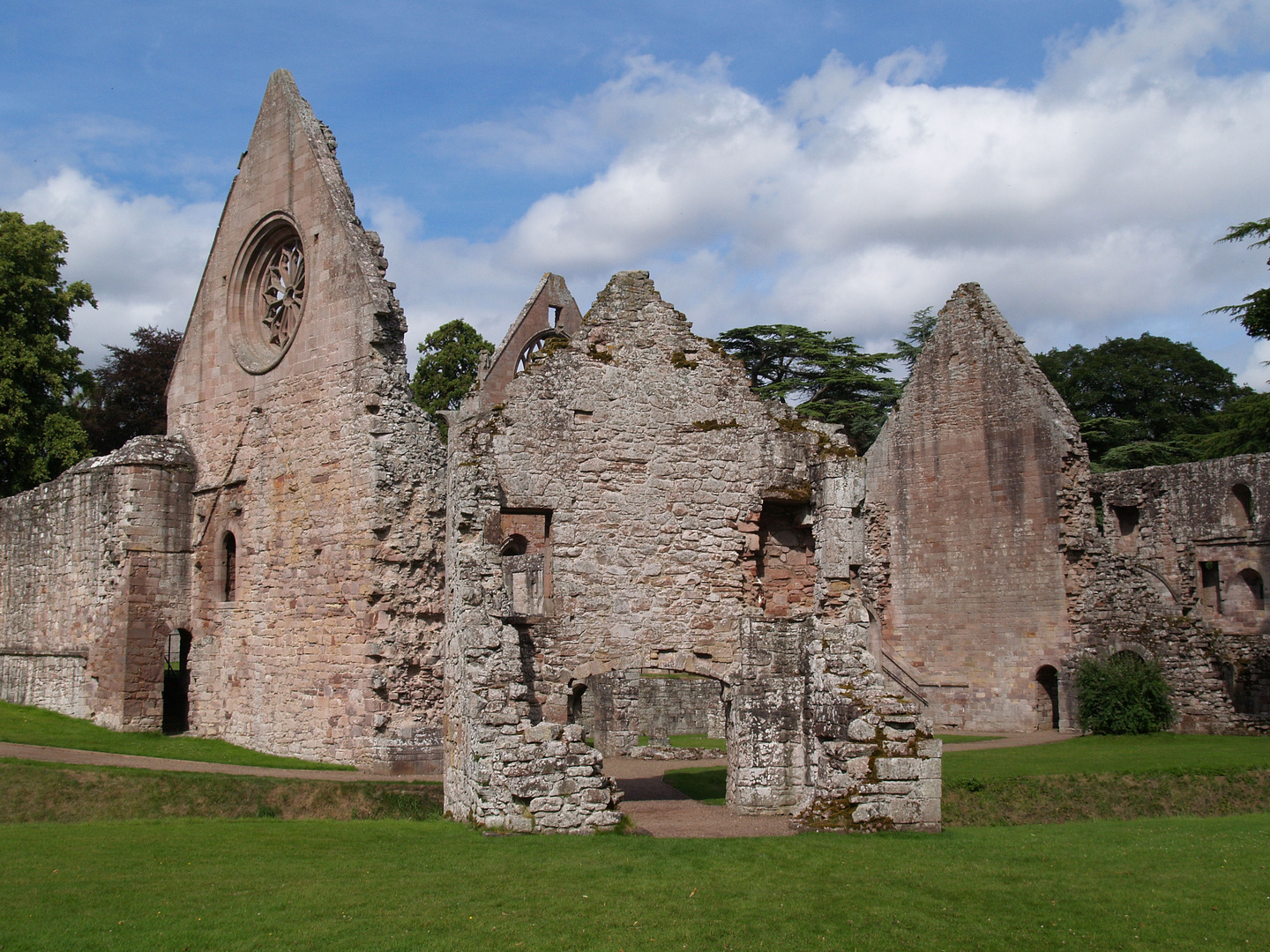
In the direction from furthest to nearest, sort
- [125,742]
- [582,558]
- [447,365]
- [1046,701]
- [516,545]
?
1. [447,365]
2. [516,545]
3. [1046,701]
4. [125,742]
5. [582,558]

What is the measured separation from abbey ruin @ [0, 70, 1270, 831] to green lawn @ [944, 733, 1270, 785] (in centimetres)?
169

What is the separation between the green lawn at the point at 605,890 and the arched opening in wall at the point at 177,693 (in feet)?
31.9

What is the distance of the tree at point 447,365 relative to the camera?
120 ft

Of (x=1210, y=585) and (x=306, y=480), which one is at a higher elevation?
(x=306, y=480)

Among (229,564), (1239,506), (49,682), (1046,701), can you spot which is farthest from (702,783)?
(1239,506)

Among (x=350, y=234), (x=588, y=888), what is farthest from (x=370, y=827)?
(x=350, y=234)

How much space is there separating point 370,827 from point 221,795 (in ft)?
11.7

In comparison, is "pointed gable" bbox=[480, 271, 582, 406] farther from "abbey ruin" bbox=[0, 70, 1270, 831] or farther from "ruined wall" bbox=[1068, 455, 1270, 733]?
"ruined wall" bbox=[1068, 455, 1270, 733]

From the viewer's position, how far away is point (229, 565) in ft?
64.2

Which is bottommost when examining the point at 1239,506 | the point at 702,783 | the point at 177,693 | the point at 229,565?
the point at 702,783

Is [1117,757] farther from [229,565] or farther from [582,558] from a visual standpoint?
[229,565]

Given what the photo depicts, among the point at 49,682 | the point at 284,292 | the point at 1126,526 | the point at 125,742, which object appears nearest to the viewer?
the point at 125,742

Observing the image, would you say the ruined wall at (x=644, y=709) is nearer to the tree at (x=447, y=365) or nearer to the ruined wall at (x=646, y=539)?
the ruined wall at (x=646, y=539)

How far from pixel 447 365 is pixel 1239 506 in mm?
22520
